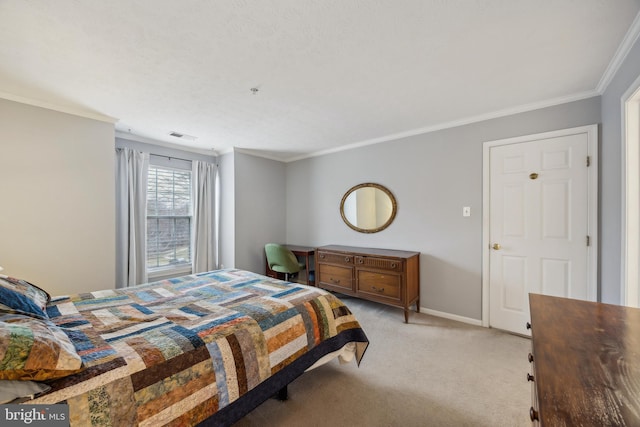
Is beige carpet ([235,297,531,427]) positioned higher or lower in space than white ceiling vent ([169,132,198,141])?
lower

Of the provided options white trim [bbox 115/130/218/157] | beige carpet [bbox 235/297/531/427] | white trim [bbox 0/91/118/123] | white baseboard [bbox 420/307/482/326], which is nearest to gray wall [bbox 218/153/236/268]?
white trim [bbox 115/130/218/157]

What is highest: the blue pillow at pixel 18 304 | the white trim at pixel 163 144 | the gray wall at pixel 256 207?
the white trim at pixel 163 144

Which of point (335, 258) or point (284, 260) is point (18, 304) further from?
point (335, 258)

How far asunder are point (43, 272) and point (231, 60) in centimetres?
270

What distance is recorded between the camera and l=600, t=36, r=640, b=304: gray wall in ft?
5.93

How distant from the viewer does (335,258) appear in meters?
3.54

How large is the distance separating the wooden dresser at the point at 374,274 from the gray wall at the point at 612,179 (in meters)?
1.60

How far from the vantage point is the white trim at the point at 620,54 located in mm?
1523

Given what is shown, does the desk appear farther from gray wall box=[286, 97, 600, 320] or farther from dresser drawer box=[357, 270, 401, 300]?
dresser drawer box=[357, 270, 401, 300]

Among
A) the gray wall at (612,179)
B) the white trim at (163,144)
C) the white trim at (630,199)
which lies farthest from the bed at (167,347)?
the white trim at (163,144)

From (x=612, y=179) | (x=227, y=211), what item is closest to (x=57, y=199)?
(x=227, y=211)

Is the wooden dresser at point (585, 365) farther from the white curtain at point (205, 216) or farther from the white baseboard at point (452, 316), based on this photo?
the white curtain at point (205, 216)

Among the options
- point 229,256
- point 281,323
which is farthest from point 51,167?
point 281,323

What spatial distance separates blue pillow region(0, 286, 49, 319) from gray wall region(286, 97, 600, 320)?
3.31 metres
